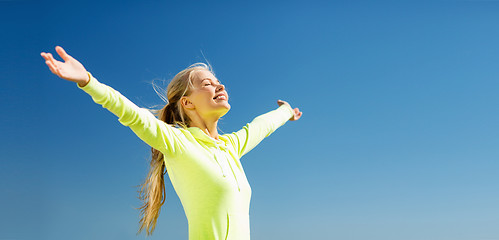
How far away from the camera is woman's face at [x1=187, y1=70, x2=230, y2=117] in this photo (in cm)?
393

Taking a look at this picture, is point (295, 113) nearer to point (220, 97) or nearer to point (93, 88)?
point (220, 97)

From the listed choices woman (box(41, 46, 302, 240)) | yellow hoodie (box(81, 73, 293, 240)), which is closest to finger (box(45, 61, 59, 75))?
woman (box(41, 46, 302, 240))

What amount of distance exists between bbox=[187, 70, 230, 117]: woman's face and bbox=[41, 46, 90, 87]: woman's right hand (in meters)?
1.34

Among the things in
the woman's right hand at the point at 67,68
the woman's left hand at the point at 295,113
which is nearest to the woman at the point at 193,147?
the woman's right hand at the point at 67,68

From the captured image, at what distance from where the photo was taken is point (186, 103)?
407cm

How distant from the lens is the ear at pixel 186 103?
159 inches

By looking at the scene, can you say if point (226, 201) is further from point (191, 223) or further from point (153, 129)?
point (153, 129)

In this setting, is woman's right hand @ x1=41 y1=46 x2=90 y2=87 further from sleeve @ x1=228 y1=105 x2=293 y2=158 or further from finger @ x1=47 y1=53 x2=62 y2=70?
sleeve @ x1=228 y1=105 x2=293 y2=158

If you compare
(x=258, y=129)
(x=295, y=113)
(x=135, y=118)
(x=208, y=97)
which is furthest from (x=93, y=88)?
(x=295, y=113)

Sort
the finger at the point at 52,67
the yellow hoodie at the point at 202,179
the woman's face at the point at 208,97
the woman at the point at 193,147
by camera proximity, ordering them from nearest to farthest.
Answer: the finger at the point at 52,67
the woman at the point at 193,147
the yellow hoodie at the point at 202,179
the woman's face at the point at 208,97

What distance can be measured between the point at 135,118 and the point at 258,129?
1971mm

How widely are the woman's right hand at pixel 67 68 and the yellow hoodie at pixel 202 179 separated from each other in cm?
47

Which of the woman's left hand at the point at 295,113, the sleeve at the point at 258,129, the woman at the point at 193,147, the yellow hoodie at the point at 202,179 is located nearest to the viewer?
the woman at the point at 193,147

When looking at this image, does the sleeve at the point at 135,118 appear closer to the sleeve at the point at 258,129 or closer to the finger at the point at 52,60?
the finger at the point at 52,60
